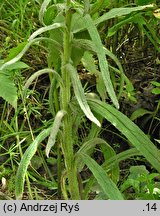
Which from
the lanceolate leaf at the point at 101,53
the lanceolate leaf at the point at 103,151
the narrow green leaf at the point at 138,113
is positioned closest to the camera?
the lanceolate leaf at the point at 101,53

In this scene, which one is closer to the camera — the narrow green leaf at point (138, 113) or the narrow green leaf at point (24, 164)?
the narrow green leaf at point (24, 164)

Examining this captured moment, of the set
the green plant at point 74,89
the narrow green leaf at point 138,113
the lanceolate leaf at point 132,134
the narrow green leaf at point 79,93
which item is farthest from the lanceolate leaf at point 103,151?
the narrow green leaf at point 138,113

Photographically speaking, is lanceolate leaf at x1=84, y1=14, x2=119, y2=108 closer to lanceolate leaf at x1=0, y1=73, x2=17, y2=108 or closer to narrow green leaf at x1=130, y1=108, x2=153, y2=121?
lanceolate leaf at x1=0, y1=73, x2=17, y2=108

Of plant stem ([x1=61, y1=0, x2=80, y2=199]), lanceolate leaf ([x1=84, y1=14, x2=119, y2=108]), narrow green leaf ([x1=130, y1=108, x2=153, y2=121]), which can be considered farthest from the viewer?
Result: narrow green leaf ([x1=130, y1=108, x2=153, y2=121])

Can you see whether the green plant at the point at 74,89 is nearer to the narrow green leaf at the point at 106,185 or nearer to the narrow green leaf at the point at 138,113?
the narrow green leaf at the point at 106,185

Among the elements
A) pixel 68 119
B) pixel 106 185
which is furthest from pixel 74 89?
pixel 106 185

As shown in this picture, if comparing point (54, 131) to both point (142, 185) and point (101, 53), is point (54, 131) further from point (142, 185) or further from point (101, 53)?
point (142, 185)

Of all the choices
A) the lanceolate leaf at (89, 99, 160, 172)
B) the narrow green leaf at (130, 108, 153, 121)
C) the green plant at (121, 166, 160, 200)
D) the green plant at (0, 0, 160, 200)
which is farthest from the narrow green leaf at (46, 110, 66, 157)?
the narrow green leaf at (130, 108, 153, 121)
